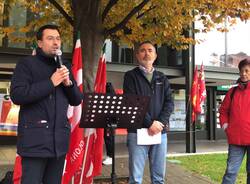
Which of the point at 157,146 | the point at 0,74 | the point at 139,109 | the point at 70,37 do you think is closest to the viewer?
the point at 139,109

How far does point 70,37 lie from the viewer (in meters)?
10.3

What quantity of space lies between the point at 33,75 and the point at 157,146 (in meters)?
1.95

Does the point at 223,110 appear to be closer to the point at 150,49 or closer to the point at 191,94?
the point at 150,49

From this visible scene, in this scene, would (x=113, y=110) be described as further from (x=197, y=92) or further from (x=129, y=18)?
(x=197, y=92)

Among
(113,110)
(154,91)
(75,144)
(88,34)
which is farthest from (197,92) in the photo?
(113,110)

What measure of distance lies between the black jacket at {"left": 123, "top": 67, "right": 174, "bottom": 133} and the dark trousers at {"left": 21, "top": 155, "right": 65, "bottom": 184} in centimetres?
124

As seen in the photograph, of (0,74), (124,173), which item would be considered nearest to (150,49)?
(124,173)

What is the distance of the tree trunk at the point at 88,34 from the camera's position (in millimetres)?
6977

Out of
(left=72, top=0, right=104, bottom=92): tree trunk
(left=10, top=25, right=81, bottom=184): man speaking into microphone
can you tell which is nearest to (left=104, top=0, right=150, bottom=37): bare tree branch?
(left=72, top=0, right=104, bottom=92): tree trunk

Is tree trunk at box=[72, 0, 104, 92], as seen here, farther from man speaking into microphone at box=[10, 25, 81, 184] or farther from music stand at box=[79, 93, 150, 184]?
man speaking into microphone at box=[10, 25, 81, 184]

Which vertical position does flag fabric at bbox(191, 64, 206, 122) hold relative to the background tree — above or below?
below

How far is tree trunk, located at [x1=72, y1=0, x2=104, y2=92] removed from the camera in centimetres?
698

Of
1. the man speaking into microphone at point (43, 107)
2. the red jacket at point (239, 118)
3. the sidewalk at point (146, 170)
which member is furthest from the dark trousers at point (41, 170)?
the sidewalk at point (146, 170)

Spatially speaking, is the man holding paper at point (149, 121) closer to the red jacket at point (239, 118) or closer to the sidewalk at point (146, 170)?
the red jacket at point (239, 118)
